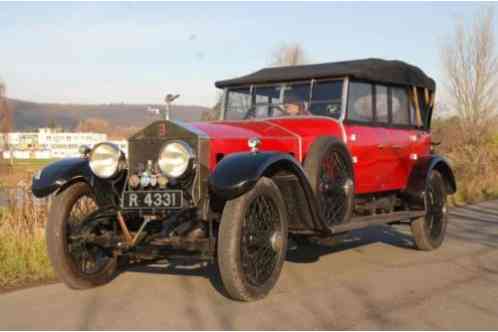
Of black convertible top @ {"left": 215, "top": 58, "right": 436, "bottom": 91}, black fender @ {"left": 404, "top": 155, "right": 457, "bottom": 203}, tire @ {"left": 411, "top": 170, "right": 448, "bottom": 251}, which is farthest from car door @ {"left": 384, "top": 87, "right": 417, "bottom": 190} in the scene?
tire @ {"left": 411, "top": 170, "right": 448, "bottom": 251}

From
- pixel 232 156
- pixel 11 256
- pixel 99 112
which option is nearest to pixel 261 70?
pixel 232 156

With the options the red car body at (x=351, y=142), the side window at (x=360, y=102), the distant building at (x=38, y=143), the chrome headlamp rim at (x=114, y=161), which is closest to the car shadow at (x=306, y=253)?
the red car body at (x=351, y=142)

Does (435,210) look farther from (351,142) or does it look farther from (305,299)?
(305,299)

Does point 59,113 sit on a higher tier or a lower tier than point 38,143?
lower

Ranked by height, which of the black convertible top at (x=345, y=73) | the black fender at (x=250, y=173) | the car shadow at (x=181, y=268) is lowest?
the car shadow at (x=181, y=268)

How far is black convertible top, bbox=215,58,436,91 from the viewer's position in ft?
23.7

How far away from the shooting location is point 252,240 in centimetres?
521

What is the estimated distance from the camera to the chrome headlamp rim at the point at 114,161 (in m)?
5.77

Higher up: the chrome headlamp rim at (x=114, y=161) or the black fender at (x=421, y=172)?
the chrome headlamp rim at (x=114, y=161)

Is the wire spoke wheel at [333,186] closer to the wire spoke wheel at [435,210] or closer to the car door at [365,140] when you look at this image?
the car door at [365,140]

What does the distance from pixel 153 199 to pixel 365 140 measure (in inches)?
115

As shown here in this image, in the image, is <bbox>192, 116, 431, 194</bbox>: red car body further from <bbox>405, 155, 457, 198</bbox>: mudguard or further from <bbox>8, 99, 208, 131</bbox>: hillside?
<bbox>8, 99, 208, 131</bbox>: hillside

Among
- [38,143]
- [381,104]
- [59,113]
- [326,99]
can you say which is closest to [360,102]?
[326,99]

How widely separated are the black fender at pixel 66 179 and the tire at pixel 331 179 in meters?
1.96
